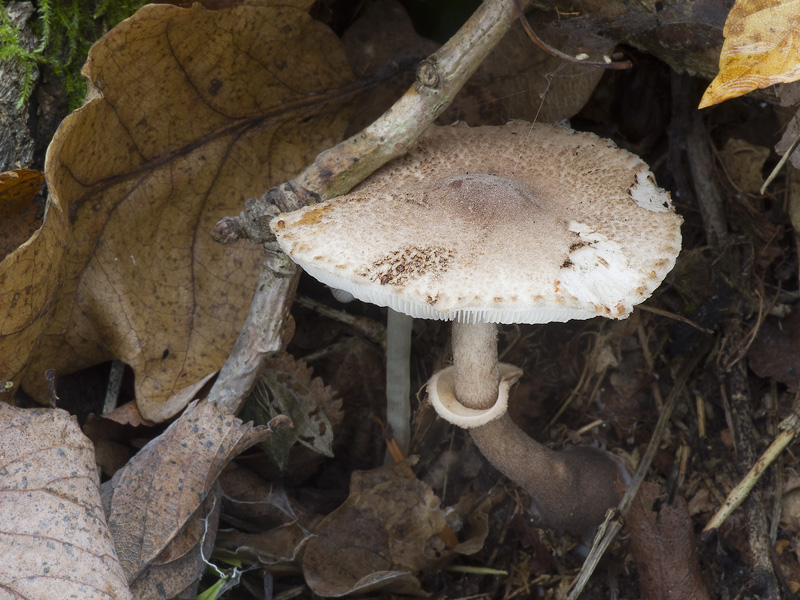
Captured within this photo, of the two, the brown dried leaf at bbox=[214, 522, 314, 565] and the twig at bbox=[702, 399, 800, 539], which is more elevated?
the brown dried leaf at bbox=[214, 522, 314, 565]

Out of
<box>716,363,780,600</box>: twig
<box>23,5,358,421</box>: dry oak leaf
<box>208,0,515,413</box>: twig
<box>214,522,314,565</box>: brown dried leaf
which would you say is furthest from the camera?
<box>214,522,314,565</box>: brown dried leaf

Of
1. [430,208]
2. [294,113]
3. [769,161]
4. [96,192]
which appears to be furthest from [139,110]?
[769,161]

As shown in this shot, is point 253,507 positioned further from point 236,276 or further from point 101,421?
point 236,276

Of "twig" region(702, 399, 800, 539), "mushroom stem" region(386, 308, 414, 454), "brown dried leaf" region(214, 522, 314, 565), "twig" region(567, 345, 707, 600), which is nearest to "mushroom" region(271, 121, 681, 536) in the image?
"twig" region(567, 345, 707, 600)

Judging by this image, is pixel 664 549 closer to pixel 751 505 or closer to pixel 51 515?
pixel 751 505

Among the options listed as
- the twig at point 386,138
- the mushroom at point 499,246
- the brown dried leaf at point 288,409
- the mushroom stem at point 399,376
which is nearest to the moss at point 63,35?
the twig at point 386,138

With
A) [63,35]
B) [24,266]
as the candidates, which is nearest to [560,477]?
[24,266]

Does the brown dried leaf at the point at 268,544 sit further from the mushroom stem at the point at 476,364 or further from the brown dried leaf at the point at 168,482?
the mushroom stem at the point at 476,364

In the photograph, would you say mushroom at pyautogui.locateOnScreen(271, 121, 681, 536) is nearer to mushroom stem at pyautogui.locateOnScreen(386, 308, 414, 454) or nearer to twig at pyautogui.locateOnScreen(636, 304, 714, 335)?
mushroom stem at pyautogui.locateOnScreen(386, 308, 414, 454)
